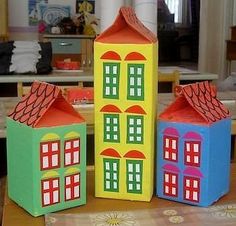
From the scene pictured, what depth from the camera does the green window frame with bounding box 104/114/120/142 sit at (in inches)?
33.4

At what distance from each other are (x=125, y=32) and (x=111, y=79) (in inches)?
3.7

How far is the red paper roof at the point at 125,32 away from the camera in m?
0.83

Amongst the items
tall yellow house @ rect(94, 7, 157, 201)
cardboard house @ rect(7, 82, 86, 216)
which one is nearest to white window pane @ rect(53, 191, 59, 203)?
cardboard house @ rect(7, 82, 86, 216)

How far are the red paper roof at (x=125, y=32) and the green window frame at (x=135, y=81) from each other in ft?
0.16

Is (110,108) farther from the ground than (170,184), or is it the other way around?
(110,108)

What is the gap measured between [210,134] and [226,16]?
15.6 feet

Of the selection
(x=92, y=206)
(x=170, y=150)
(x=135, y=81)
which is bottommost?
(x=92, y=206)

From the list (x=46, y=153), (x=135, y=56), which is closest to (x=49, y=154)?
(x=46, y=153)

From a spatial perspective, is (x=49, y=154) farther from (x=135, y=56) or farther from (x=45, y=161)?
(x=135, y=56)

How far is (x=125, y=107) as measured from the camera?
0.84m

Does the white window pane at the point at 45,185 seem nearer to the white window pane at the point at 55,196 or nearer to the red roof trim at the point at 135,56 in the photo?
the white window pane at the point at 55,196

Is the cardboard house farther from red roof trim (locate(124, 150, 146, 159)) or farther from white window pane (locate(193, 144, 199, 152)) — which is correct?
white window pane (locate(193, 144, 199, 152))

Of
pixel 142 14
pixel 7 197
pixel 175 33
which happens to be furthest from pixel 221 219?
pixel 175 33

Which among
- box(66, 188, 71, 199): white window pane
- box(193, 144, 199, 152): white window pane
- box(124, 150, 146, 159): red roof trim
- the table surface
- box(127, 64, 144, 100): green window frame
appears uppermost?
box(127, 64, 144, 100): green window frame
